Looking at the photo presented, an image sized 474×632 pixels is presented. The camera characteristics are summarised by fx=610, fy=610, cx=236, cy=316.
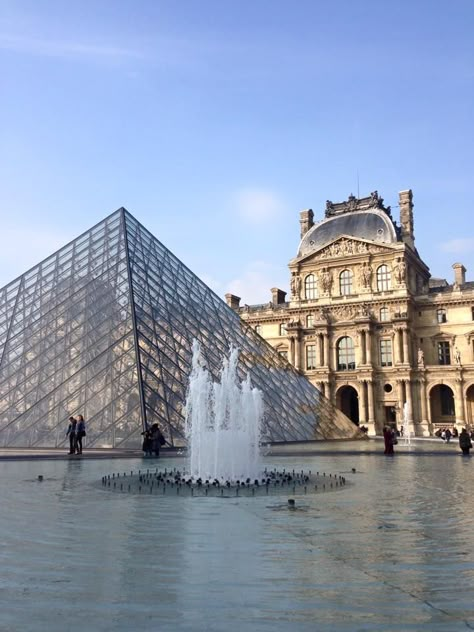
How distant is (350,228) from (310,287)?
19.3ft

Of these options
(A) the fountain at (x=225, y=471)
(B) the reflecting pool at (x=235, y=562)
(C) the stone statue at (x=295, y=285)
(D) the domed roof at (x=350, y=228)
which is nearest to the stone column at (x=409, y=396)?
(D) the domed roof at (x=350, y=228)

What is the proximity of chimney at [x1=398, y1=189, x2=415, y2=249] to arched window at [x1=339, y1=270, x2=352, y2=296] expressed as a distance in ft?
18.9

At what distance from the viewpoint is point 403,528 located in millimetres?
6000

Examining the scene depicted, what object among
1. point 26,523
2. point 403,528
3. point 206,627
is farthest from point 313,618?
point 26,523

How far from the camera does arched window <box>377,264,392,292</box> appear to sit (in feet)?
157

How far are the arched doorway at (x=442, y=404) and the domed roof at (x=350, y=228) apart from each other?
1206 cm

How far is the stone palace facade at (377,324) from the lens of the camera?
45.1 metres

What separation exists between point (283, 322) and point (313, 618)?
49.9 meters

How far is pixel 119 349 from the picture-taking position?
709 inches

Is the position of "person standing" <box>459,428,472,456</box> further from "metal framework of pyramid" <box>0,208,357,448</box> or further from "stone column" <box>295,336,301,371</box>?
"stone column" <box>295,336,301,371</box>

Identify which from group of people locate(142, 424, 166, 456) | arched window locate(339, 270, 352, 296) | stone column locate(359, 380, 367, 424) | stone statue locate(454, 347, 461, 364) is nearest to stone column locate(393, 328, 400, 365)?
stone column locate(359, 380, 367, 424)

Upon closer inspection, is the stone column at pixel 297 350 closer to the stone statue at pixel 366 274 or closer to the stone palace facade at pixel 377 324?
the stone palace facade at pixel 377 324

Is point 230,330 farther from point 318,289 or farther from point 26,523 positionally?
point 318,289

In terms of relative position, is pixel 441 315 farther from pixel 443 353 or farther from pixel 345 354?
pixel 345 354
